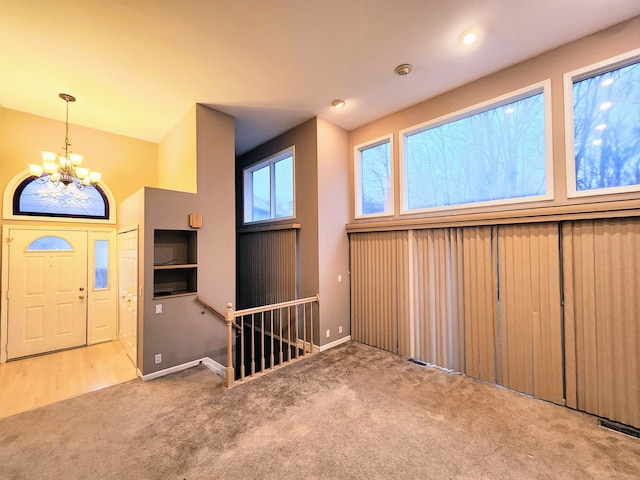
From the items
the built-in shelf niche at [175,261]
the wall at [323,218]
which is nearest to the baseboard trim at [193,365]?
the built-in shelf niche at [175,261]

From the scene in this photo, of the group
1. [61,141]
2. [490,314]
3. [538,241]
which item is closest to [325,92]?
[538,241]

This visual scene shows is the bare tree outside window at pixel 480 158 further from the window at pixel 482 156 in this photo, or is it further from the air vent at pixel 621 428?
the air vent at pixel 621 428

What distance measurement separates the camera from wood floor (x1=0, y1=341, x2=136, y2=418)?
309 cm

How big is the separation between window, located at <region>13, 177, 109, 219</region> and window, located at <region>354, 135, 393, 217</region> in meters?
4.85

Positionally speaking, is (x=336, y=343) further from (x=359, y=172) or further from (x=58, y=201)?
(x=58, y=201)

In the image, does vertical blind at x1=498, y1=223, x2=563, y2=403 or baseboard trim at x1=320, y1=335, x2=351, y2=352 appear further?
baseboard trim at x1=320, y1=335, x2=351, y2=352

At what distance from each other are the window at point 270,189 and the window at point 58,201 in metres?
2.78

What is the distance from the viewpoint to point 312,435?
2430 millimetres

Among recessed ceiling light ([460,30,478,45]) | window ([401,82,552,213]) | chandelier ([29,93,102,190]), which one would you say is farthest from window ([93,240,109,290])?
recessed ceiling light ([460,30,478,45])

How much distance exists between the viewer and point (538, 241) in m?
3.02

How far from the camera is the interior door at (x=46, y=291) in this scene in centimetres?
421

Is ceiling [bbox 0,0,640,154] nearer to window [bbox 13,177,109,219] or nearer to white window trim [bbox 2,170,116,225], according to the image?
white window trim [bbox 2,170,116,225]

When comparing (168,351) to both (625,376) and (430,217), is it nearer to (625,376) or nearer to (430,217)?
(430,217)

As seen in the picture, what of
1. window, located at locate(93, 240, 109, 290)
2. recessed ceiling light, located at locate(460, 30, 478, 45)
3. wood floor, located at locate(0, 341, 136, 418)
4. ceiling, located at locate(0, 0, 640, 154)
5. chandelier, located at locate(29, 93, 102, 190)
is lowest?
wood floor, located at locate(0, 341, 136, 418)
